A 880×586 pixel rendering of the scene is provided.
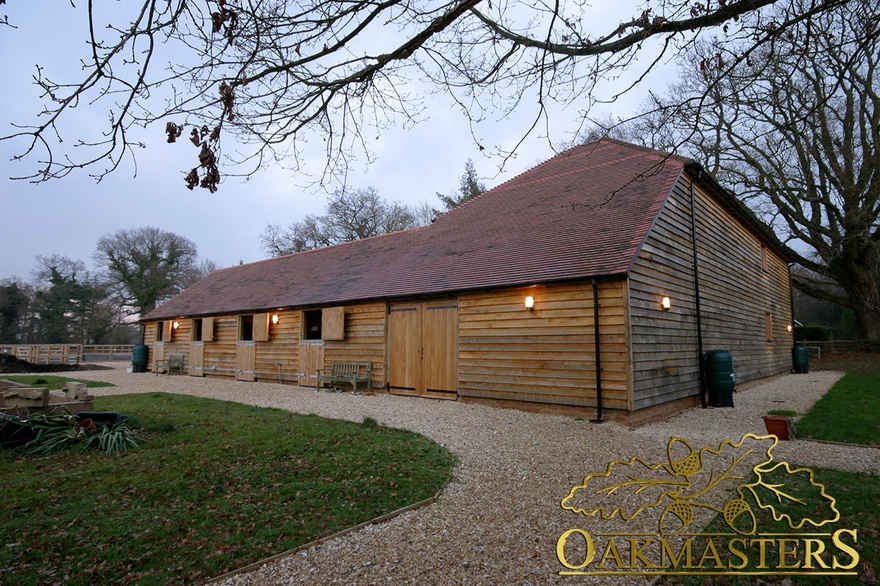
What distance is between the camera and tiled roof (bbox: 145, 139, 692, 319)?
382 inches

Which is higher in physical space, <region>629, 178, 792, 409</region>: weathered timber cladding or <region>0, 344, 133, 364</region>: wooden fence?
<region>629, 178, 792, 409</region>: weathered timber cladding

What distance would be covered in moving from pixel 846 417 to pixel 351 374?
1110 centimetres

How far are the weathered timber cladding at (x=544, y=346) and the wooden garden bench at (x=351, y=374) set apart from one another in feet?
10.5

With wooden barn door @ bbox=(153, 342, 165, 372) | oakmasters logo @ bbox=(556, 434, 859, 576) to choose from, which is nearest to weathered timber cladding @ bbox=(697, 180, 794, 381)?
oakmasters logo @ bbox=(556, 434, 859, 576)

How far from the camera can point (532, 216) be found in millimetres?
12602

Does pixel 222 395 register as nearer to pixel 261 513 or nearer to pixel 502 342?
pixel 502 342

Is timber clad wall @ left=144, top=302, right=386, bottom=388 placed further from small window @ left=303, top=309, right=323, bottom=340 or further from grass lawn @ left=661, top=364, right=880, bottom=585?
grass lawn @ left=661, top=364, right=880, bottom=585

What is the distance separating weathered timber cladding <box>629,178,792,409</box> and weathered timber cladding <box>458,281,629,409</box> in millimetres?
389

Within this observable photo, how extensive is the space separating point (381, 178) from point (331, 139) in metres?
1.07

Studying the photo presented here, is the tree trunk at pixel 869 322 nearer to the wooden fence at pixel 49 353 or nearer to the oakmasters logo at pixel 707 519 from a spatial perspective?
the oakmasters logo at pixel 707 519

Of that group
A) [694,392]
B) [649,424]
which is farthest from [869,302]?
[649,424]

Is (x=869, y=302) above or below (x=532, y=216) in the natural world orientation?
below

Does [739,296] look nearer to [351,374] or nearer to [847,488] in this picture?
[847,488]

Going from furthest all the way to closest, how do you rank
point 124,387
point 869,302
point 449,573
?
point 869,302 → point 124,387 → point 449,573
